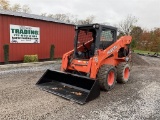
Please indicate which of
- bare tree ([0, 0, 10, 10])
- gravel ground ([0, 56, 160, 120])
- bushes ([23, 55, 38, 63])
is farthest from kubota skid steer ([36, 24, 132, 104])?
bare tree ([0, 0, 10, 10])

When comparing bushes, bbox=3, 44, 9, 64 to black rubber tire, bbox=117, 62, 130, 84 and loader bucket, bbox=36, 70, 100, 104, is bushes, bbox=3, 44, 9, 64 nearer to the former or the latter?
loader bucket, bbox=36, 70, 100, 104

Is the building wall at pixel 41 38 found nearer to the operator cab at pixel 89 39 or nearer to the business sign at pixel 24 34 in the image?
the business sign at pixel 24 34

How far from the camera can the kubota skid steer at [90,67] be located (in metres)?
5.64

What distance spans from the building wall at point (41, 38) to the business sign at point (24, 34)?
194 mm

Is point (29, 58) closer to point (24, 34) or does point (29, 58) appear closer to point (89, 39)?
point (24, 34)

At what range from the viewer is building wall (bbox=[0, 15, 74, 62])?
36.3ft

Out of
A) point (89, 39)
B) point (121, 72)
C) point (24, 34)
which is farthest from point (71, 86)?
point (24, 34)

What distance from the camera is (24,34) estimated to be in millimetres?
12008

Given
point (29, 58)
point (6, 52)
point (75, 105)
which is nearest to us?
point (75, 105)

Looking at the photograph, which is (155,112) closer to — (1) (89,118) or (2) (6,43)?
(1) (89,118)

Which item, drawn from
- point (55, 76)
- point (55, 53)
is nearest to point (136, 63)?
point (55, 53)

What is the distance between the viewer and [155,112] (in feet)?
15.6

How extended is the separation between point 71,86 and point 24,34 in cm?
721

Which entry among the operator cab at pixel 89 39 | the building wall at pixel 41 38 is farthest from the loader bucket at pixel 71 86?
the building wall at pixel 41 38
